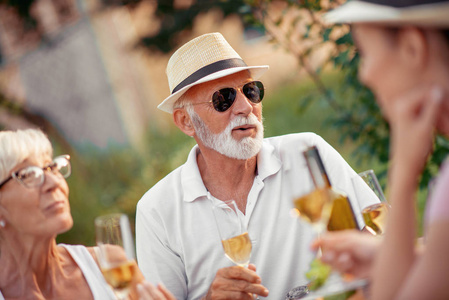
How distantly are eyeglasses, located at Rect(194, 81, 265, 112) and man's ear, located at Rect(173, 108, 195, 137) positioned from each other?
0.94 ft

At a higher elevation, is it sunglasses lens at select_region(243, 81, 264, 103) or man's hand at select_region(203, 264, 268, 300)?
sunglasses lens at select_region(243, 81, 264, 103)

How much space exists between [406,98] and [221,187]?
6.15 feet

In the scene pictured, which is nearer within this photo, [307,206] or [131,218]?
[307,206]

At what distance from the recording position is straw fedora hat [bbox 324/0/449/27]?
52.9 inches

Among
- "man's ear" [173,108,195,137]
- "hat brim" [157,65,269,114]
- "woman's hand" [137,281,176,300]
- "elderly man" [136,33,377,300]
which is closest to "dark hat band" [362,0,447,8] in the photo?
"woman's hand" [137,281,176,300]

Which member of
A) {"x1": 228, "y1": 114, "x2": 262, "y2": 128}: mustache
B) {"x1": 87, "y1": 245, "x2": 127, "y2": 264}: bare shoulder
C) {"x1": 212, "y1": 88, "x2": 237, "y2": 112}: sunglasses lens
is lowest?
{"x1": 87, "y1": 245, "x2": 127, "y2": 264}: bare shoulder

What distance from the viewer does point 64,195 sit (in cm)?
252

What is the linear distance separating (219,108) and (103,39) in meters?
10.8

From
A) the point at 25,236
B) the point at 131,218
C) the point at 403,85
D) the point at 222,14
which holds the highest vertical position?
the point at 222,14

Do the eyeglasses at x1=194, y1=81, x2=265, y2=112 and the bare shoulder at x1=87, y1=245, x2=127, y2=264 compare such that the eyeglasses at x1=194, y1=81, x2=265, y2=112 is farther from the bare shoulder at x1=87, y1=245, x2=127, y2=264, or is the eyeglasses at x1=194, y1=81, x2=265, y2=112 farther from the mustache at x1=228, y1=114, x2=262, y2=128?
the bare shoulder at x1=87, y1=245, x2=127, y2=264

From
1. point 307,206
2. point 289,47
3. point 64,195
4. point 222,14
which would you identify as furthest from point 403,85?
point 222,14

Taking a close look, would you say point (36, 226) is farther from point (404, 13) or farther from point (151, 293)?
point (404, 13)

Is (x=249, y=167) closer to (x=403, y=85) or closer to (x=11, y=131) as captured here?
(x=11, y=131)

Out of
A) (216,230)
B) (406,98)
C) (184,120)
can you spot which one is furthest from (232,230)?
(184,120)
